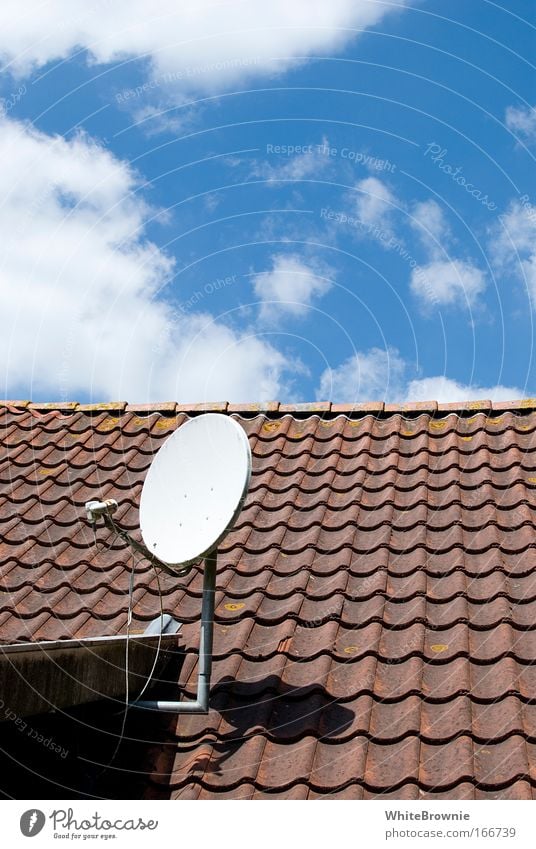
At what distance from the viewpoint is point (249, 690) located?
13.1ft

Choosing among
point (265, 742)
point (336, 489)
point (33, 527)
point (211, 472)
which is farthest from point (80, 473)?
point (265, 742)

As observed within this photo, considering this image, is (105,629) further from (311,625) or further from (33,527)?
(33,527)

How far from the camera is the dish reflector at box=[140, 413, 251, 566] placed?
12.8 feet

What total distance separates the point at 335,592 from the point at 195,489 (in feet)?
3.11

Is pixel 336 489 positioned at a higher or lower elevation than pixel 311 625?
higher

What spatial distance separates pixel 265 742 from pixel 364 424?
10.9ft

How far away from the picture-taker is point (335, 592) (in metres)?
4.54

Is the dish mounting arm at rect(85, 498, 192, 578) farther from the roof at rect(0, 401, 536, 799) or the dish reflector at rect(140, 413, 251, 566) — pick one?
the roof at rect(0, 401, 536, 799)
